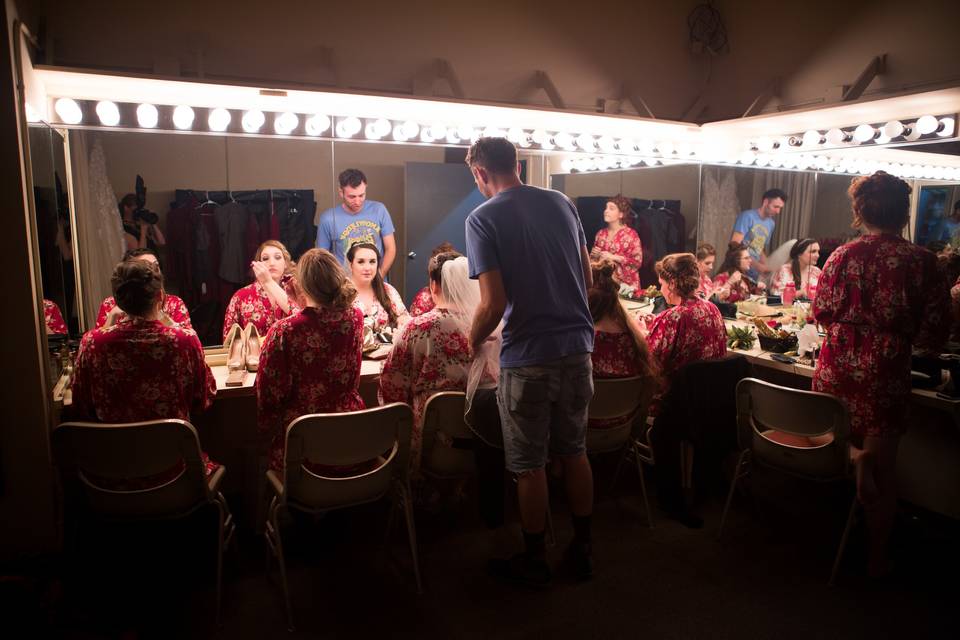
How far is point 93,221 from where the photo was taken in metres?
2.70

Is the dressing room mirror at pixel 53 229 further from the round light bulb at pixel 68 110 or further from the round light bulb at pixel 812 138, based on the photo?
the round light bulb at pixel 812 138

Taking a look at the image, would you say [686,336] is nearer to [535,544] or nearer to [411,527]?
[535,544]

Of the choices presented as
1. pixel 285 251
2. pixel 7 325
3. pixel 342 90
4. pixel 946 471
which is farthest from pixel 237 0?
pixel 946 471

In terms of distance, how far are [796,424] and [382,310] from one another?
193 cm

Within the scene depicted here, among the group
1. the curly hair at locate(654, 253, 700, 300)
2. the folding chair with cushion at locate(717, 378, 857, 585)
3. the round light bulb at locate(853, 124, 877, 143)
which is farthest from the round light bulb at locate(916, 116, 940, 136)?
the folding chair with cushion at locate(717, 378, 857, 585)

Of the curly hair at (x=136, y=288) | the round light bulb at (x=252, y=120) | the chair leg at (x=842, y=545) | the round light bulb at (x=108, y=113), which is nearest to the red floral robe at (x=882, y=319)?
the chair leg at (x=842, y=545)

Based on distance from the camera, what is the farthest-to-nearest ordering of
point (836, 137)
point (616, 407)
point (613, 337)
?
point (836, 137)
point (613, 337)
point (616, 407)

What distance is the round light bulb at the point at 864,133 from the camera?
3318 mm

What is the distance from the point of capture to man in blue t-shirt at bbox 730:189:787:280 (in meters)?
3.90

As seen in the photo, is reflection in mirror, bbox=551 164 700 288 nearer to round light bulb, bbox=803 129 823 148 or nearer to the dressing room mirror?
round light bulb, bbox=803 129 823 148

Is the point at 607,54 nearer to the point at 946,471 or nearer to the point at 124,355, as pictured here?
the point at 946,471

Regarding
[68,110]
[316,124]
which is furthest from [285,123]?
[68,110]

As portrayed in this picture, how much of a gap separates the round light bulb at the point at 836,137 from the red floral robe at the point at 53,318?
376 cm

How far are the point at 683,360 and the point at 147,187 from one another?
2.41 m
